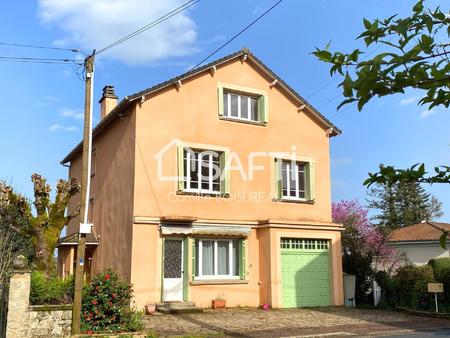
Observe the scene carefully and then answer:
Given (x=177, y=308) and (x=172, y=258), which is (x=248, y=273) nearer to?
(x=172, y=258)

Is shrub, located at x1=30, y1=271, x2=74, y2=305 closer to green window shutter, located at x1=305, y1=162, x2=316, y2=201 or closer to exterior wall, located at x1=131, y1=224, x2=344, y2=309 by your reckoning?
exterior wall, located at x1=131, y1=224, x2=344, y2=309

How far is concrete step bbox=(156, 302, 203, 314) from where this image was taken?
1705 centimetres

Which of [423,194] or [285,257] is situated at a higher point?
[423,194]

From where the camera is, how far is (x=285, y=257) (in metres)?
19.7

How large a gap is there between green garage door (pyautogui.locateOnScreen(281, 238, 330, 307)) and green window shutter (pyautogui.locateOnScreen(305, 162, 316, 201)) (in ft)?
6.60

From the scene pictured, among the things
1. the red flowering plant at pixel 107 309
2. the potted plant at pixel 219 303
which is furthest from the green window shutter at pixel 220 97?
the red flowering plant at pixel 107 309

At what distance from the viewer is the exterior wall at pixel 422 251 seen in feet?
129

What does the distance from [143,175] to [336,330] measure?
8.54 meters

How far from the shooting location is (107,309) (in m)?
12.9

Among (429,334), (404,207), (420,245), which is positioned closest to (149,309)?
(429,334)

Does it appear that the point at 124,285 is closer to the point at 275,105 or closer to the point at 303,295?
the point at 303,295

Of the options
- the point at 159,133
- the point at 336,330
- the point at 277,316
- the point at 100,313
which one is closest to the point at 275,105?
the point at 159,133

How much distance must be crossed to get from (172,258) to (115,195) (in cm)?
353

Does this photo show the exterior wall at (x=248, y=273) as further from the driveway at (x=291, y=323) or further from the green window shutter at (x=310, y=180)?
the green window shutter at (x=310, y=180)
